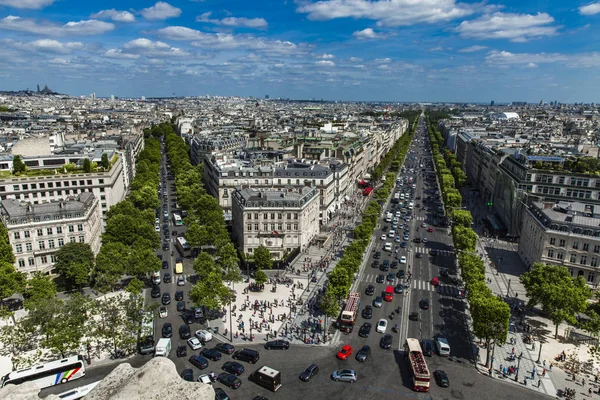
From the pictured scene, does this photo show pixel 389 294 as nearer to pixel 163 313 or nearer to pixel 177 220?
pixel 163 313

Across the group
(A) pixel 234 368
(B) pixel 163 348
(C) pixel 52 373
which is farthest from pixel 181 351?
(C) pixel 52 373

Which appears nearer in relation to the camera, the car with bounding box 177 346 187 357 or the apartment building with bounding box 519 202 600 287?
the car with bounding box 177 346 187 357

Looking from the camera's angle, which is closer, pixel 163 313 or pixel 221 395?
pixel 221 395

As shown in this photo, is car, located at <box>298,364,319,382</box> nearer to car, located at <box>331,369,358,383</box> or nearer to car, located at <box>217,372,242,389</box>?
car, located at <box>331,369,358,383</box>

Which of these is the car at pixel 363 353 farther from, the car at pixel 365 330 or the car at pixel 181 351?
the car at pixel 181 351

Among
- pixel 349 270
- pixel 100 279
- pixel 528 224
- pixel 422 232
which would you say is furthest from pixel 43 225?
pixel 528 224

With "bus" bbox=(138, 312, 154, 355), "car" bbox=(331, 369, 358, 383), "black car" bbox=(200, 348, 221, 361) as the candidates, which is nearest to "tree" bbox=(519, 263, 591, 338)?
"car" bbox=(331, 369, 358, 383)

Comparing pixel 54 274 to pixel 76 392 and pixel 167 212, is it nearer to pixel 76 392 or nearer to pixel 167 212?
pixel 76 392
